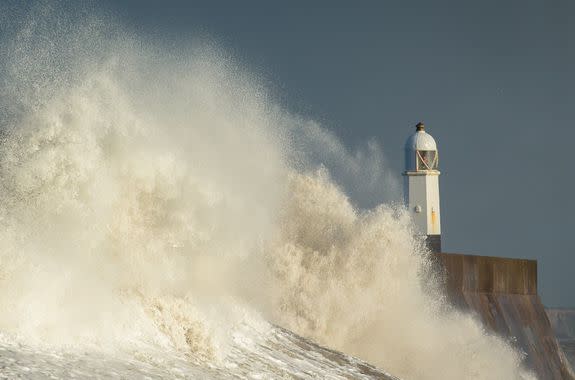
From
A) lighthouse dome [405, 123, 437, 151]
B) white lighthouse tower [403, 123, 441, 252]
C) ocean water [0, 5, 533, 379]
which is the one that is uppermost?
lighthouse dome [405, 123, 437, 151]

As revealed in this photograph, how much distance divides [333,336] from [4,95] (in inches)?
183

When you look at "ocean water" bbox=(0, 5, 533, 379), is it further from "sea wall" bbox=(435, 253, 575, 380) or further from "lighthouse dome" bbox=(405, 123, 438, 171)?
"lighthouse dome" bbox=(405, 123, 438, 171)

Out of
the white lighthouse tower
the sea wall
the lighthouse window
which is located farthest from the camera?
the lighthouse window

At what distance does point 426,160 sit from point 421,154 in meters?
0.16

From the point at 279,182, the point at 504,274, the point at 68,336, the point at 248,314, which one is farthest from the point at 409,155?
the point at 68,336

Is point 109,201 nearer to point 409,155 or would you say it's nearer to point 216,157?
point 216,157

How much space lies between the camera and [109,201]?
7281 mm

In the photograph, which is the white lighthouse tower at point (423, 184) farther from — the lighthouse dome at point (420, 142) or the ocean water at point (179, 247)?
the ocean water at point (179, 247)

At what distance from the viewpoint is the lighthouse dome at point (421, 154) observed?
20.8 metres

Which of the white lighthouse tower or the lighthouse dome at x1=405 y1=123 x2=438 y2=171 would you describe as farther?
the lighthouse dome at x1=405 y1=123 x2=438 y2=171

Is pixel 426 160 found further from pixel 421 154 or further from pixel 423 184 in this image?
pixel 423 184

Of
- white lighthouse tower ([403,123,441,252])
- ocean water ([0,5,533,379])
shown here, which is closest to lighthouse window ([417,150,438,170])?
white lighthouse tower ([403,123,441,252])

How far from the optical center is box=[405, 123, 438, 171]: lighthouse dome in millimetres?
20766

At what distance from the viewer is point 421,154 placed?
20.9m
